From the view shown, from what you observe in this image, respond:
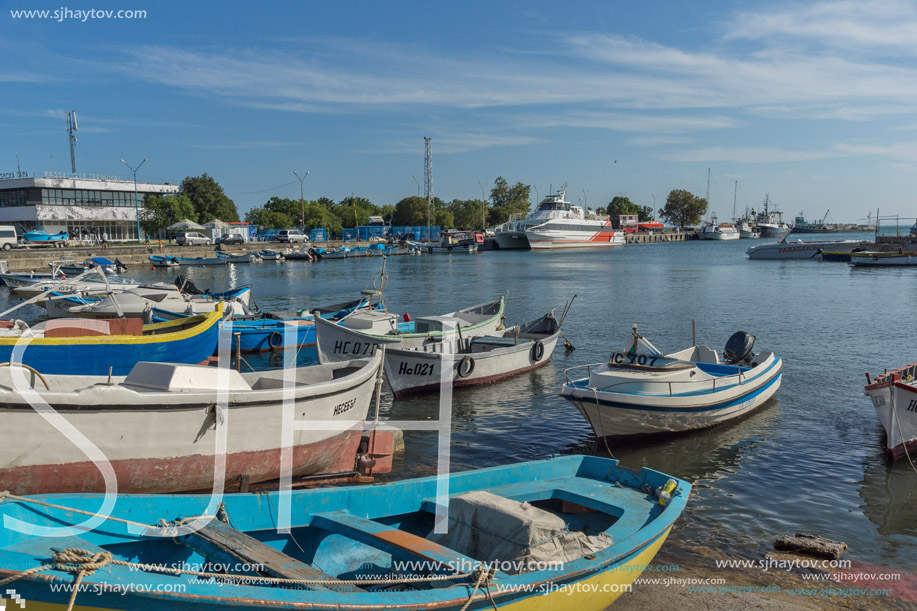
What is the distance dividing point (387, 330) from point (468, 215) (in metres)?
141

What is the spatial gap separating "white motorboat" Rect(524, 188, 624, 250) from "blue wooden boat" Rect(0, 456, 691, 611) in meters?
103

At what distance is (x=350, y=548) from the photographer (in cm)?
652

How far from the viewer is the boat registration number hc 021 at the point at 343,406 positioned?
985 centimetres

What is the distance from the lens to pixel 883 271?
59.2m

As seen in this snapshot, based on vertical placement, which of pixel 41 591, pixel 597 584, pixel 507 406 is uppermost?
pixel 41 591

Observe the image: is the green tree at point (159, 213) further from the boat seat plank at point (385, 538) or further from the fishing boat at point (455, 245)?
the boat seat plank at point (385, 538)

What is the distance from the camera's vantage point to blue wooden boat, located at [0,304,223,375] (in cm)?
1372

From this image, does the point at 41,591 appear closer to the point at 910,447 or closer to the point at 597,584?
the point at 597,584

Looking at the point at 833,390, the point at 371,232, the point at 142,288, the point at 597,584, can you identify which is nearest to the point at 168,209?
the point at 371,232

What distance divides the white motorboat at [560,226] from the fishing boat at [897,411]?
3831 inches

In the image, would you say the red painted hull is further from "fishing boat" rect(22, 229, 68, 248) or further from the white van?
"fishing boat" rect(22, 229, 68, 248)

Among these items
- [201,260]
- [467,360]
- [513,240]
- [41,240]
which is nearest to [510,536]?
[467,360]

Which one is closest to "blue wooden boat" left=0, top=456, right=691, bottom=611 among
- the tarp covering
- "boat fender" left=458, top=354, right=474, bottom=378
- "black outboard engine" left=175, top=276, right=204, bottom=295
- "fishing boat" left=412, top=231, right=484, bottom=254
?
the tarp covering

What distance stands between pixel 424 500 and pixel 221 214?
11154cm
